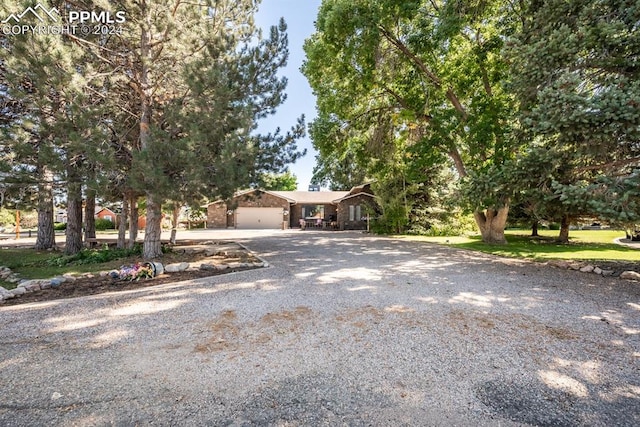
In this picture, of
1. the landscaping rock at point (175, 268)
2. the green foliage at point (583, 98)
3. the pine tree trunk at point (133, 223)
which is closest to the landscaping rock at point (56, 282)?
the landscaping rock at point (175, 268)

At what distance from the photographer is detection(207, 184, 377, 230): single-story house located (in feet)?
92.3

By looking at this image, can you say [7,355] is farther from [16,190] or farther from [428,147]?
[428,147]

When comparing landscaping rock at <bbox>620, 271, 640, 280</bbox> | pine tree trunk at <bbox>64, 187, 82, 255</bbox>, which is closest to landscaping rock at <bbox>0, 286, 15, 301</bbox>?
pine tree trunk at <bbox>64, 187, 82, 255</bbox>

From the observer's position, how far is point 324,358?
10.3 ft

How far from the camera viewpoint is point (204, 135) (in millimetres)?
7270

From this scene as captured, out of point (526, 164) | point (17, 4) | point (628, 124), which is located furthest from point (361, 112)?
point (17, 4)

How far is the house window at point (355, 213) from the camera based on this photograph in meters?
28.2

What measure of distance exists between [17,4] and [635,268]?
1561 cm

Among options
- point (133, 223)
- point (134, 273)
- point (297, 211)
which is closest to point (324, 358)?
point (134, 273)

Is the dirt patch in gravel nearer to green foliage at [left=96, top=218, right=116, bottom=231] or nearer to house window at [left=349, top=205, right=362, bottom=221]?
house window at [left=349, top=205, right=362, bottom=221]

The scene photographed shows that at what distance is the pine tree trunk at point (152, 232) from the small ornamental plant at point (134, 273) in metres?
2.58

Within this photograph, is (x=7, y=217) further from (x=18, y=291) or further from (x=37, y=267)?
(x=18, y=291)

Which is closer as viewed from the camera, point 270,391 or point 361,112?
point 270,391

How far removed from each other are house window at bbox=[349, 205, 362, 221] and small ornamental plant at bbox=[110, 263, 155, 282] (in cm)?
2245
